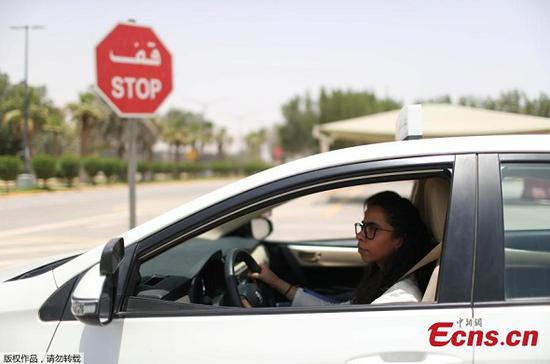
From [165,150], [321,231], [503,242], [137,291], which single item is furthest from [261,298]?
[165,150]

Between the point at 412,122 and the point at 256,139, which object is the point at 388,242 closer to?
the point at 412,122

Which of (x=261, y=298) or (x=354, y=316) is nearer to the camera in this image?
(x=354, y=316)

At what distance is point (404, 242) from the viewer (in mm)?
2139

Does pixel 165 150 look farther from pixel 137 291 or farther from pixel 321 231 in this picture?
pixel 137 291

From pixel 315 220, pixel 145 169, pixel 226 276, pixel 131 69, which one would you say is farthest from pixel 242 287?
pixel 145 169

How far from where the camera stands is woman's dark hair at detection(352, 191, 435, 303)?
208 centimetres

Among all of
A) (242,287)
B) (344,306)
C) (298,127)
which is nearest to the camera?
(344,306)

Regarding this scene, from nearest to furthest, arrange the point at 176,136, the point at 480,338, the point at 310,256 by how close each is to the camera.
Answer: the point at 480,338, the point at 310,256, the point at 176,136

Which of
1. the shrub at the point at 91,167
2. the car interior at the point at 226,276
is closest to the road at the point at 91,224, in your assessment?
the car interior at the point at 226,276

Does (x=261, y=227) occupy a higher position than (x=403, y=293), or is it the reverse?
(x=403, y=293)

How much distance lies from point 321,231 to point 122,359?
9.39 meters

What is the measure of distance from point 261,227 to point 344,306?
2.84 m

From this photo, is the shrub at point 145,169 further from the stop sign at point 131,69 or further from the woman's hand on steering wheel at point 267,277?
the woman's hand on steering wheel at point 267,277

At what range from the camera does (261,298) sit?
2.24 meters
